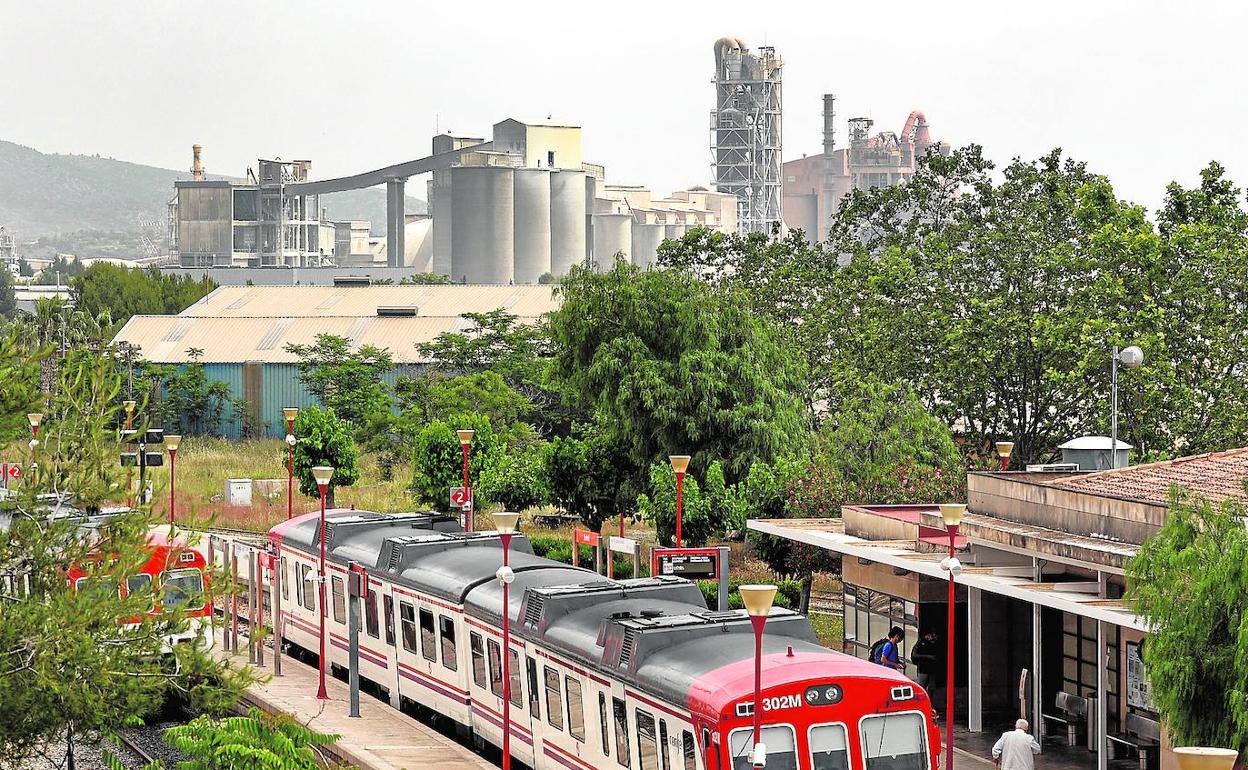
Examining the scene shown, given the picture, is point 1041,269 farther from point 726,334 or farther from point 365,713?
point 365,713

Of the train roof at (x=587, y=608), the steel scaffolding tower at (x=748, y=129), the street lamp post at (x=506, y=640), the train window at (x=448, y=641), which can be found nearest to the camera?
the train roof at (x=587, y=608)

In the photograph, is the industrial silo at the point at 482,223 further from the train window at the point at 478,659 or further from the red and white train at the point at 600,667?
the train window at the point at 478,659

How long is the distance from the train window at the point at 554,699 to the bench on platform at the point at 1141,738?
7278 millimetres

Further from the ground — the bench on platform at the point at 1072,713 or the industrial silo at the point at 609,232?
the industrial silo at the point at 609,232

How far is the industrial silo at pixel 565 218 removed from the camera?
160 meters

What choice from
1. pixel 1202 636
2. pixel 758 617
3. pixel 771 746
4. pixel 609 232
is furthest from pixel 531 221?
pixel 758 617

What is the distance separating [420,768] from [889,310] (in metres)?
28.2

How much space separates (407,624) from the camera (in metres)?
26.2

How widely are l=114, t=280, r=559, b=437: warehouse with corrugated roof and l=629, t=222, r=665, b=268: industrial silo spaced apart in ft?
277

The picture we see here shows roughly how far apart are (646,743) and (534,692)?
12.1 feet

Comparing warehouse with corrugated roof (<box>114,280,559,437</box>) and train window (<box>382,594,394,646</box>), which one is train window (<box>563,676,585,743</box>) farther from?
warehouse with corrugated roof (<box>114,280,559,437</box>)

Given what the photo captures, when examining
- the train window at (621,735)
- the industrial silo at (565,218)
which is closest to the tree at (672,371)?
the train window at (621,735)

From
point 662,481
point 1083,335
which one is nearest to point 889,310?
point 1083,335

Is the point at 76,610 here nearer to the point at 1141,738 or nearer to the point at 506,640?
the point at 506,640
